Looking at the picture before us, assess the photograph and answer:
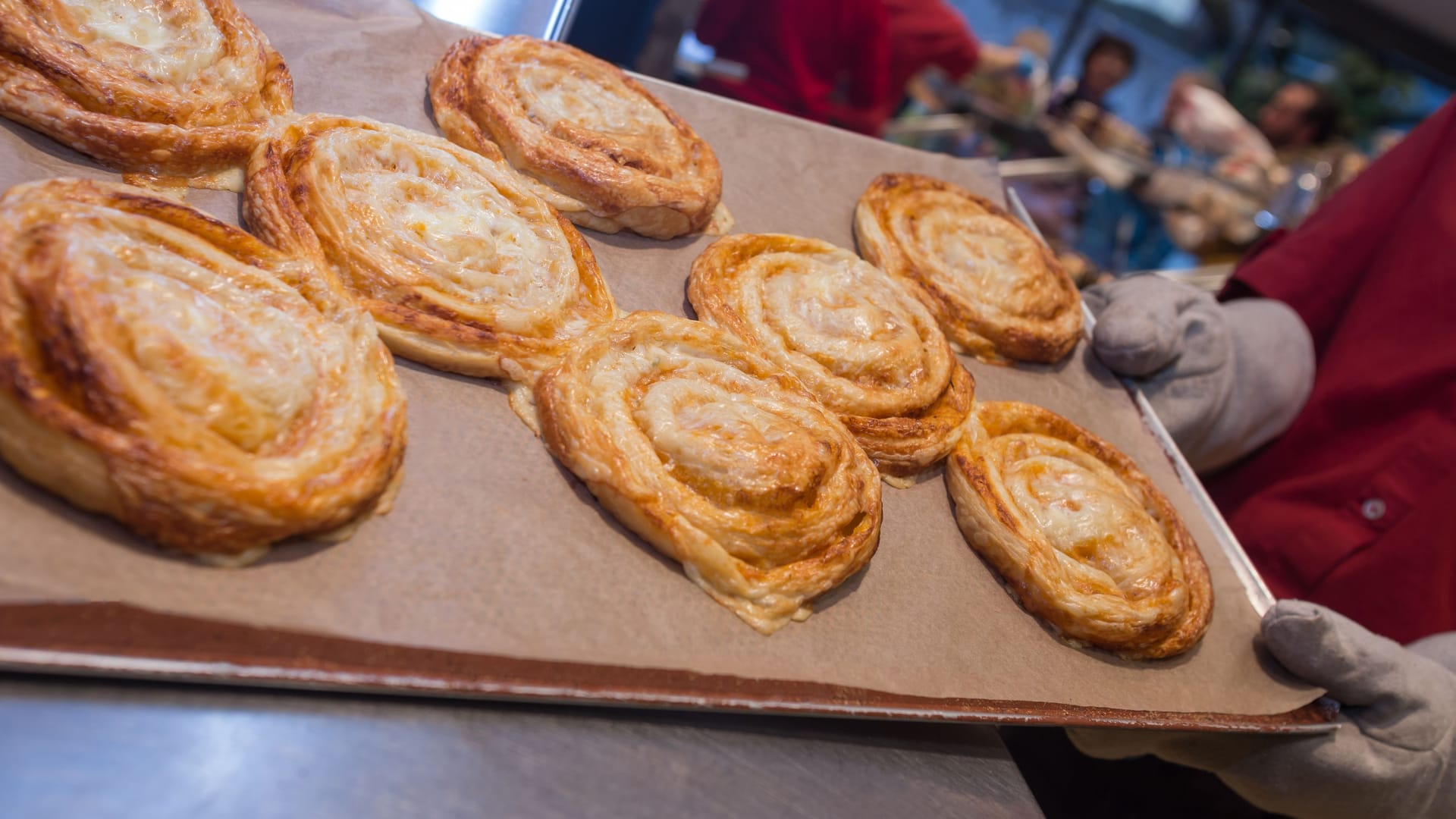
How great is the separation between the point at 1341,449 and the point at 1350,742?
148 centimetres

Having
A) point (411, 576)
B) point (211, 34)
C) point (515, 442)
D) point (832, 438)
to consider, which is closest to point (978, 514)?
point (832, 438)

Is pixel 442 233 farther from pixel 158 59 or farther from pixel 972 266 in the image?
pixel 972 266

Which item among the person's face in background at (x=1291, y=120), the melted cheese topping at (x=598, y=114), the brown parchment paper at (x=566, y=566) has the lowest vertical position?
the brown parchment paper at (x=566, y=566)

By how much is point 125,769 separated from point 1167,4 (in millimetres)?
11955

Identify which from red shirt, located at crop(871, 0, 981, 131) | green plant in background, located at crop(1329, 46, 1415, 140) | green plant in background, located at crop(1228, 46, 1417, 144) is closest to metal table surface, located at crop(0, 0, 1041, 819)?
red shirt, located at crop(871, 0, 981, 131)

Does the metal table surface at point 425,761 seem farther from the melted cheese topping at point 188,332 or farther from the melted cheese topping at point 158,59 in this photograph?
the melted cheese topping at point 158,59

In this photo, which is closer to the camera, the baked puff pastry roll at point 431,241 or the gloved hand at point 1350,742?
the baked puff pastry roll at point 431,241

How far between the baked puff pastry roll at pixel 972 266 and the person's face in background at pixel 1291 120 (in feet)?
24.3

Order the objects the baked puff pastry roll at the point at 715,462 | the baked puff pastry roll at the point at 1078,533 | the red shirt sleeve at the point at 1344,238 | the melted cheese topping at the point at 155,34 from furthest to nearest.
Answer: the red shirt sleeve at the point at 1344,238, the baked puff pastry roll at the point at 1078,533, the melted cheese topping at the point at 155,34, the baked puff pastry roll at the point at 715,462

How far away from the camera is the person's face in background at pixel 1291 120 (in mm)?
9609

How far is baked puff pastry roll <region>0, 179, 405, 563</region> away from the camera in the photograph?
1.75 meters

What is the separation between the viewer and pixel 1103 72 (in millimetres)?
8734

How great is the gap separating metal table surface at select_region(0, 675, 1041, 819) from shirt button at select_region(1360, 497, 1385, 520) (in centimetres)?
222

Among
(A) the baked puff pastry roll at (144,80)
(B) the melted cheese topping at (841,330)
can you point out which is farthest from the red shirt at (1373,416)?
(A) the baked puff pastry roll at (144,80)
